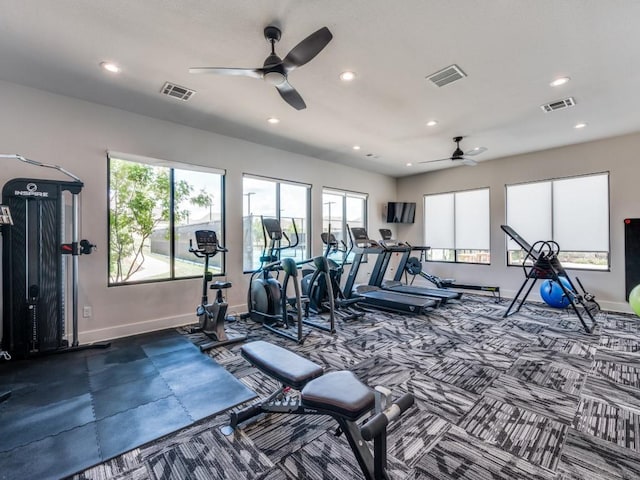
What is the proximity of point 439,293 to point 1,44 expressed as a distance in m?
7.02

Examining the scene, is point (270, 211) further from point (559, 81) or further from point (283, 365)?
point (559, 81)

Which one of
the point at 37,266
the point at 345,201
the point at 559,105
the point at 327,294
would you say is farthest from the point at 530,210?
the point at 37,266

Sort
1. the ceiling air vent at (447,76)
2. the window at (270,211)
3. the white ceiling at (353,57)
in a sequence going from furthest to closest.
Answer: the window at (270,211) → the ceiling air vent at (447,76) → the white ceiling at (353,57)

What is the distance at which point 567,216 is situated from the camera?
19.4ft

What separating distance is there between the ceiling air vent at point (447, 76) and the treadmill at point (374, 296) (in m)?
2.69

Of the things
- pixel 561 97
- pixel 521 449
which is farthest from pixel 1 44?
pixel 561 97

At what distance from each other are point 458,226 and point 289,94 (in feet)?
19.9

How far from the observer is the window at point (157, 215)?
13.6 feet

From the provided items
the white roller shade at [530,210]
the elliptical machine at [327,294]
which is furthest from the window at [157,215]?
the white roller shade at [530,210]

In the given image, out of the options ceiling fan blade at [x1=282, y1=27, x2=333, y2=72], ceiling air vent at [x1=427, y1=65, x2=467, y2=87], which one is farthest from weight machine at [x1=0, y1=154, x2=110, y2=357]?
ceiling air vent at [x1=427, y1=65, x2=467, y2=87]

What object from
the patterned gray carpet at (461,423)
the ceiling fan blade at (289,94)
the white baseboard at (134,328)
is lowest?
the patterned gray carpet at (461,423)

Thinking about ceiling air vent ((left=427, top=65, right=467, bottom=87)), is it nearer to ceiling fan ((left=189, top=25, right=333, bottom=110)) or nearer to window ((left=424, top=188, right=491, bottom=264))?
ceiling fan ((left=189, top=25, right=333, bottom=110))

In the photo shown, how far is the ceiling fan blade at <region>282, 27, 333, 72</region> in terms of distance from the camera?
219cm

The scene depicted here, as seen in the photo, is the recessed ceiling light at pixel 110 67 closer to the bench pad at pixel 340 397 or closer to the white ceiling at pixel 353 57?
the white ceiling at pixel 353 57
